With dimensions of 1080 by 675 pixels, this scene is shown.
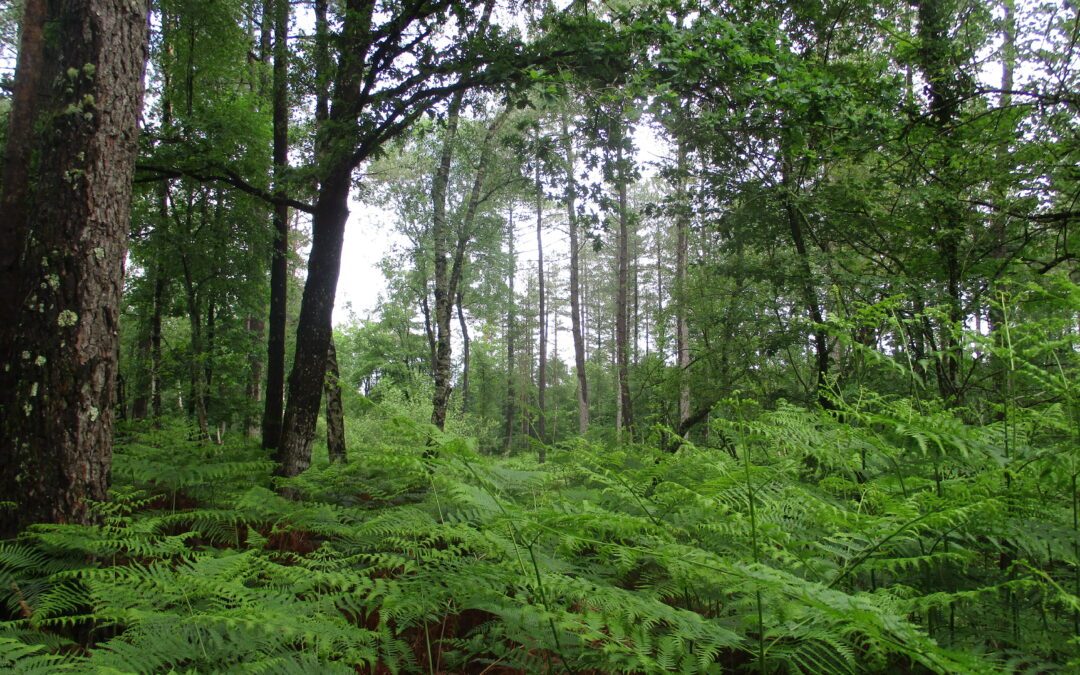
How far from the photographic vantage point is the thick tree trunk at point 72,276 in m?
2.92

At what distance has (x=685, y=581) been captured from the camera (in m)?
2.06

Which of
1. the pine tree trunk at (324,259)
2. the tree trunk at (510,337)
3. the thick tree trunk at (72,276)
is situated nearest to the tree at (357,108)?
the pine tree trunk at (324,259)

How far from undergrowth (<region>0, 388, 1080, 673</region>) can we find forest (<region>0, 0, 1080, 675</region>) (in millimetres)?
22

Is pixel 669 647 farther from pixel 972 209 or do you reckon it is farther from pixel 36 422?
pixel 972 209

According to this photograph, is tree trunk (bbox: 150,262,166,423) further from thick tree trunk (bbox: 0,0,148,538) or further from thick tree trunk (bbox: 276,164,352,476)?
thick tree trunk (bbox: 0,0,148,538)

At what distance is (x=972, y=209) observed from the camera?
582 cm

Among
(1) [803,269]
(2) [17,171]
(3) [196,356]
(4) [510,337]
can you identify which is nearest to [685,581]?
(1) [803,269]

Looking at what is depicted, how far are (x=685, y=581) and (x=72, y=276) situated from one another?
366cm

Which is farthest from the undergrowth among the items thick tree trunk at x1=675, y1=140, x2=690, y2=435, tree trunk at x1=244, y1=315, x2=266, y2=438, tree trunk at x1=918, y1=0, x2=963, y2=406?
tree trunk at x1=244, y1=315, x2=266, y2=438

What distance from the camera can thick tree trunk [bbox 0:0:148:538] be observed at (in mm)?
2922

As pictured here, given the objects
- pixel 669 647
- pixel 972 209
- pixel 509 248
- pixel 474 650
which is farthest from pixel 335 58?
pixel 509 248

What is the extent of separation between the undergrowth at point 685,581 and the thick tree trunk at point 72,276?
1.34 feet

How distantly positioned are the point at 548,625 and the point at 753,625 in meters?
0.72

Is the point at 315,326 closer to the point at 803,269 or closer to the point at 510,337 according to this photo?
the point at 803,269
